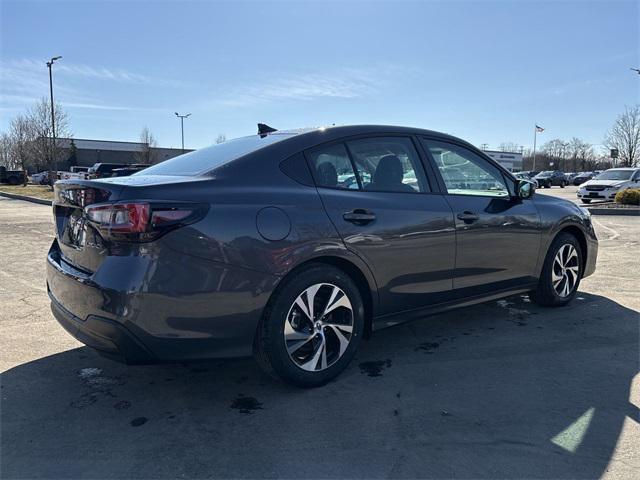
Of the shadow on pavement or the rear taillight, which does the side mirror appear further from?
the rear taillight

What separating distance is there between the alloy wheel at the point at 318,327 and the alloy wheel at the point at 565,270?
8.54 ft

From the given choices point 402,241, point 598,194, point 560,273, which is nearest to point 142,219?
point 402,241

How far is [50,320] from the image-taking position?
15.1 ft

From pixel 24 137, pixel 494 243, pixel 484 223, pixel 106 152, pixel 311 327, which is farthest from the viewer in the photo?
pixel 106 152

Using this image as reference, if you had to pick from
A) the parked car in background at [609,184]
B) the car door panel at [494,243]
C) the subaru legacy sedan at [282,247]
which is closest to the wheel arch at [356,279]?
the subaru legacy sedan at [282,247]

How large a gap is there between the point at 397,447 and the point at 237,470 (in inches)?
31.7

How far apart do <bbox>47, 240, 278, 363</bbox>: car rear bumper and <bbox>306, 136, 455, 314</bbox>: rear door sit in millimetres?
729

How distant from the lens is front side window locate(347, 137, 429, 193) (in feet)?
11.7

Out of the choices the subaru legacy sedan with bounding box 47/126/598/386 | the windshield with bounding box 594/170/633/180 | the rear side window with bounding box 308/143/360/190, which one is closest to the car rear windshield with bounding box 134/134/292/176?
the subaru legacy sedan with bounding box 47/126/598/386

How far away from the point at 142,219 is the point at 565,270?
13.5 ft

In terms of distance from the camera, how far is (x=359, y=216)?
11.0ft

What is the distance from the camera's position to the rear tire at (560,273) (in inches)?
193

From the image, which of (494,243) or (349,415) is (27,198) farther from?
(349,415)

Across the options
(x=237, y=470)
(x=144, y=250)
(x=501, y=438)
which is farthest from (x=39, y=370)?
(x=501, y=438)
